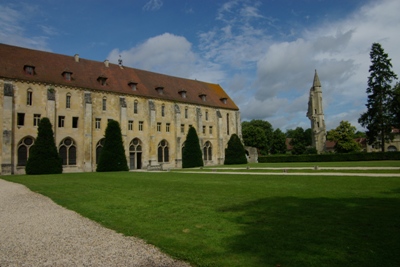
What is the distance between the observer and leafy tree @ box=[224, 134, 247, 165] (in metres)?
45.2

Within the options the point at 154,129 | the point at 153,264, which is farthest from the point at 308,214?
the point at 154,129

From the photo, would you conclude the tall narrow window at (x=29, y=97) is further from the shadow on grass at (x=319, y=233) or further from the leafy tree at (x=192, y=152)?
the shadow on grass at (x=319, y=233)

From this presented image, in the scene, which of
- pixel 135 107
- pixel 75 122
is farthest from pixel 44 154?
pixel 135 107

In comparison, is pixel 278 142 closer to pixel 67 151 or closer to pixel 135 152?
pixel 135 152

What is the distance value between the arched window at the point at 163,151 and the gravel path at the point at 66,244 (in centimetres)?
3223

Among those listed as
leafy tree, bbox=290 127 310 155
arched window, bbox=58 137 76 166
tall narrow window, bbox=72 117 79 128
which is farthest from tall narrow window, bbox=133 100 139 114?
leafy tree, bbox=290 127 310 155

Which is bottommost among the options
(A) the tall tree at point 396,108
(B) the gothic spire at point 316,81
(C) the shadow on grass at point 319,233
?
Result: (C) the shadow on grass at point 319,233

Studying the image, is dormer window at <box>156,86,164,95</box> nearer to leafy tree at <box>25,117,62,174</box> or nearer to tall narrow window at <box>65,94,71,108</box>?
tall narrow window at <box>65,94,71,108</box>

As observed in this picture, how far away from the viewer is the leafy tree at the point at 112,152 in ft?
105

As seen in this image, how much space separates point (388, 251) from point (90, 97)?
3411 centimetres

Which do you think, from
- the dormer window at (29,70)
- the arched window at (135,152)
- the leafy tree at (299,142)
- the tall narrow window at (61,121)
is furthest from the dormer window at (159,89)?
the leafy tree at (299,142)

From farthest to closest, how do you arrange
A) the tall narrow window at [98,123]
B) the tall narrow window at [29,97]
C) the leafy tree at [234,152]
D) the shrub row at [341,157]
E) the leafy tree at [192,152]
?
the leafy tree at [234,152] → the shrub row at [341,157] → the leafy tree at [192,152] → the tall narrow window at [98,123] → the tall narrow window at [29,97]

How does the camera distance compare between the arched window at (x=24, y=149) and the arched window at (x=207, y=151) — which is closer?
the arched window at (x=24, y=149)

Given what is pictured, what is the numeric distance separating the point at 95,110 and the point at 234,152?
68.6ft
